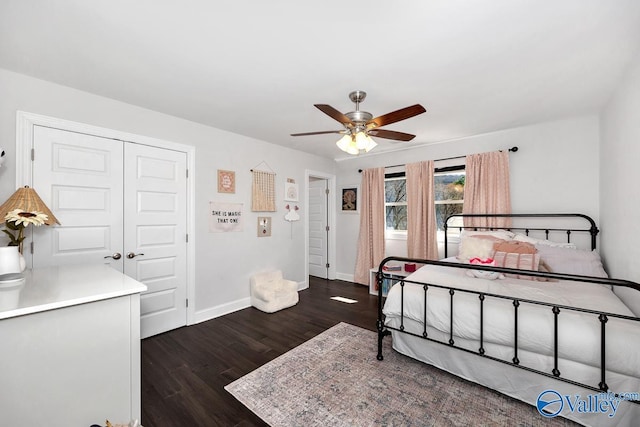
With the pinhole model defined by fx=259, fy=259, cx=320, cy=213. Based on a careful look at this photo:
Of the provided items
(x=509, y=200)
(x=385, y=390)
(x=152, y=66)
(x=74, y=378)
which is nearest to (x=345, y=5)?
(x=152, y=66)

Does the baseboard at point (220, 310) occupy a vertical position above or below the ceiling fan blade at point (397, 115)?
below

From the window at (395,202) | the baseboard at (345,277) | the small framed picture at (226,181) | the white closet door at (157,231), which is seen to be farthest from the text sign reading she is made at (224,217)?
the window at (395,202)

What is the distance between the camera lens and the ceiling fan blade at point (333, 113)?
6.24ft

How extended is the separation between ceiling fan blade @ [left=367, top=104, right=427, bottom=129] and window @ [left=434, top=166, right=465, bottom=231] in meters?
2.35

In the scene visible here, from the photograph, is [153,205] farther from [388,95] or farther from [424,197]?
[424,197]

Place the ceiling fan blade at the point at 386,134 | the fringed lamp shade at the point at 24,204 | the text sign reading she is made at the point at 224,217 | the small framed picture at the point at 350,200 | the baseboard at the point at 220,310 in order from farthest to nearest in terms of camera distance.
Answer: the small framed picture at the point at 350,200
the text sign reading she is made at the point at 224,217
the baseboard at the point at 220,310
the ceiling fan blade at the point at 386,134
the fringed lamp shade at the point at 24,204

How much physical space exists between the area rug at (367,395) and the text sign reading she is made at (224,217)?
1.84m

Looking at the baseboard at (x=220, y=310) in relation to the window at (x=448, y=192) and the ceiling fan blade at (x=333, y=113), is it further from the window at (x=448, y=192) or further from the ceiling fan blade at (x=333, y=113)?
the window at (x=448, y=192)

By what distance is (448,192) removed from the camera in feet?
13.4

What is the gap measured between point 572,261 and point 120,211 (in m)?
4.64

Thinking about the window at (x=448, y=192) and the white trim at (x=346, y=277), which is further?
the white trim at (x=346, y=277)

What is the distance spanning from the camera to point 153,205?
2.91 m

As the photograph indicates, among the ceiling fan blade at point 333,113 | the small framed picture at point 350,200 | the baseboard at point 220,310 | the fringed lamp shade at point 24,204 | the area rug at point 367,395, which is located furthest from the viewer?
the small framed picture at point 350,200

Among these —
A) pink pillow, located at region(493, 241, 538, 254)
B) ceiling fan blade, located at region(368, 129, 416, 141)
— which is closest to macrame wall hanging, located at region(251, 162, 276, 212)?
ceiling fan blade, located at region(368, 129, 416, 141)
